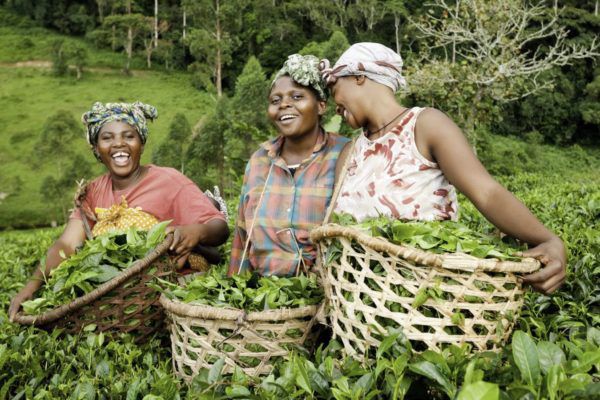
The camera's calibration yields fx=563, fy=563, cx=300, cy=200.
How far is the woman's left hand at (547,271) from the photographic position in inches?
61.8

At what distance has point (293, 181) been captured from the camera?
108 inches

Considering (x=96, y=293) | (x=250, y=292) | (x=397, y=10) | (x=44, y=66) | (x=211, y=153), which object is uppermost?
(x=397, y=10)

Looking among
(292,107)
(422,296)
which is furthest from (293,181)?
(422,296)

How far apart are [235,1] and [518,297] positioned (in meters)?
40.2

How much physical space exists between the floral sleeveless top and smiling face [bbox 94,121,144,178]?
4.88 ft

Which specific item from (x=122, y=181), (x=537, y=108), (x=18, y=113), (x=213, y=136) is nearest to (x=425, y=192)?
(x=122, y=181)

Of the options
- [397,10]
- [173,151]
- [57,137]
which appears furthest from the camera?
[397,10]

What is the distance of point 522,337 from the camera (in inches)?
51.1

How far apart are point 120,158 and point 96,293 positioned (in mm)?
1125

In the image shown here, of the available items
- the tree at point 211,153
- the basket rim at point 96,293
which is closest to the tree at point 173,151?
the tree at point 211,153

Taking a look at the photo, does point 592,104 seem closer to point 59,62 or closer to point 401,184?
point 401,184

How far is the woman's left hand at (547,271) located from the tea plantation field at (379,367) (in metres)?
0.12

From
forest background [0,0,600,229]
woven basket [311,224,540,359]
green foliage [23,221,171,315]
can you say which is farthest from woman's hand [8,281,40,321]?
forest background [0,0,600,229]

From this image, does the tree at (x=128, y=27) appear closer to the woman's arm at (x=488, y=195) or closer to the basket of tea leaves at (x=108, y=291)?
the basket of tea leaves at (x=108, y=291)
